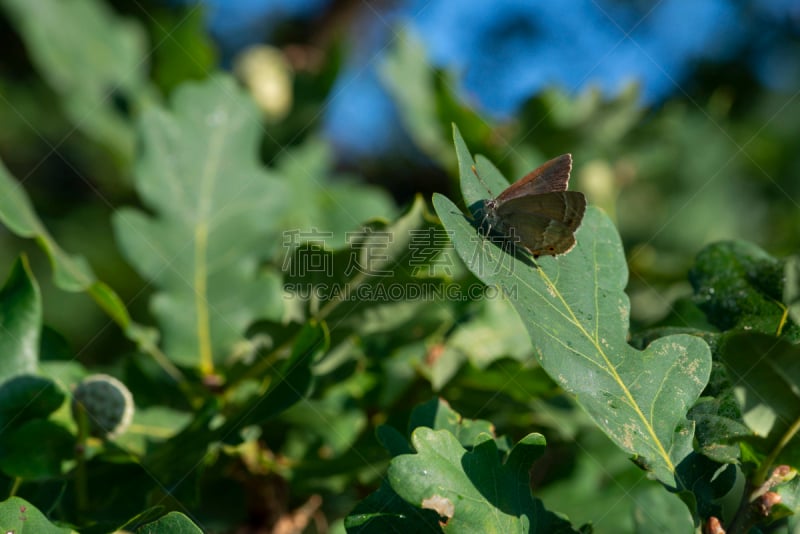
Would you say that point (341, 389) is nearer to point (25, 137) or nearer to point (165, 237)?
point (165, 237)

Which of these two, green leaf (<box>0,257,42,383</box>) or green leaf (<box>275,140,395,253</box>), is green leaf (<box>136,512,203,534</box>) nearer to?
→ green leaf (<box>0,257,42,383</box>)

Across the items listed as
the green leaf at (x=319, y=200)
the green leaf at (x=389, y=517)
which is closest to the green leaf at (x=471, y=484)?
the green leaf at (x=389, y=517)

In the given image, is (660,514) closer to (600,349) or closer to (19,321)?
(600,349)

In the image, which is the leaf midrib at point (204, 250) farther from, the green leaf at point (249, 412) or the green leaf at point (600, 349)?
the green leaf at point (600, 349)

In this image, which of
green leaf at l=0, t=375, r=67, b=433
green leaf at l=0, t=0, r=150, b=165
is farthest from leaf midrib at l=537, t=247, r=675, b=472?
green leaf at l=0, t=0, r=150, b=165

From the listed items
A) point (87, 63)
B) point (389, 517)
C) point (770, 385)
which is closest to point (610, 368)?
point (770, 385)

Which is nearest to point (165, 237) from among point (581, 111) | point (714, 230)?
point (581, 111)
